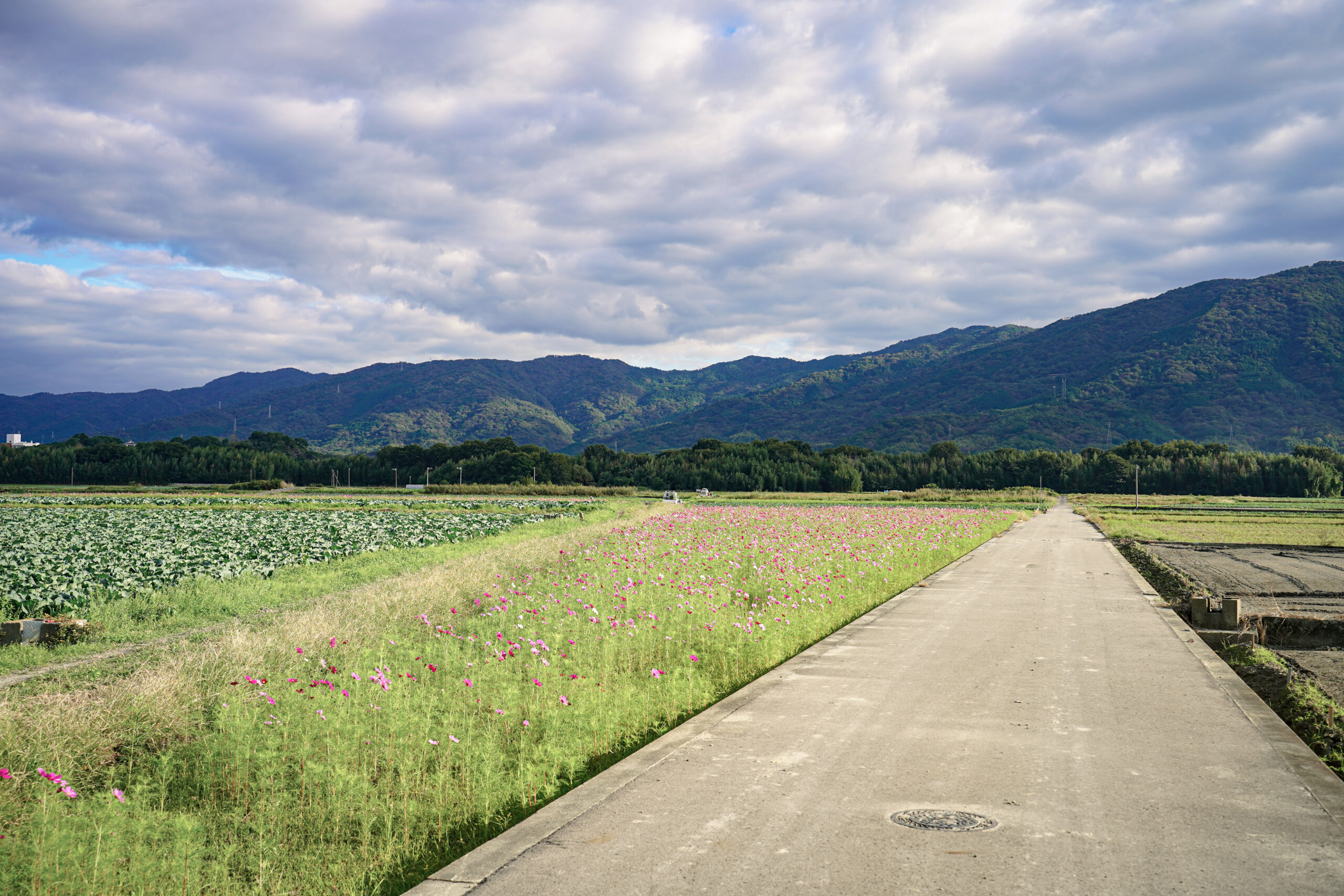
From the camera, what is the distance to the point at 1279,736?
681 centimetres

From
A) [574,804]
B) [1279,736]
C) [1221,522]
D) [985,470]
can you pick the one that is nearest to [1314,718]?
[1279,736]

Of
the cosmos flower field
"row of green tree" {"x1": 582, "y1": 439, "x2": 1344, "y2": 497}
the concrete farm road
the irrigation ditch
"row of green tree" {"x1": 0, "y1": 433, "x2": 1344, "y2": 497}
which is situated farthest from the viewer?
"row of green tree" {"x1": 0, "y1": 433, "x2": 1344, "y2": 497}

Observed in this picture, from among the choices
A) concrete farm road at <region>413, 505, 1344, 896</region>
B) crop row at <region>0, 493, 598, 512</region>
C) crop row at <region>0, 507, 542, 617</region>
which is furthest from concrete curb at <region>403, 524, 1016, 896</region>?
crop row at <region>0, 493, 598, 512</region>

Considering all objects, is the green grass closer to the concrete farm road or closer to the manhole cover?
the concrete farm road

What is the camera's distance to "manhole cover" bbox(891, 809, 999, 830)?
15.8 feet

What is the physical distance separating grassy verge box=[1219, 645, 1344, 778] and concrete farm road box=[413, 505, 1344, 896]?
40 cm

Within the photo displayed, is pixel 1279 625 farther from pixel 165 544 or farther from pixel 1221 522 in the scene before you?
pixel 1221 522

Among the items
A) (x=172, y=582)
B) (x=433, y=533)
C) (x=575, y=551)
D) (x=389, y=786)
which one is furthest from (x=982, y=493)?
(x=389, y=786)

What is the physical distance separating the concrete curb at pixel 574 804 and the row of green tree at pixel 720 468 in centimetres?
11100

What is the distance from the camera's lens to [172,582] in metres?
15.9

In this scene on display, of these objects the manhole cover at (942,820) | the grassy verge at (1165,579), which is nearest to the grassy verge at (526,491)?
the grassy verge at (1165,579)

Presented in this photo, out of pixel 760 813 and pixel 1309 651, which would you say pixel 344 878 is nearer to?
pixel 760 813

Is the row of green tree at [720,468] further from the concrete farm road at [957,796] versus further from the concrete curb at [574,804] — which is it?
the concrete curb at [574,804]

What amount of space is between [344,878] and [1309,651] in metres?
13.5
